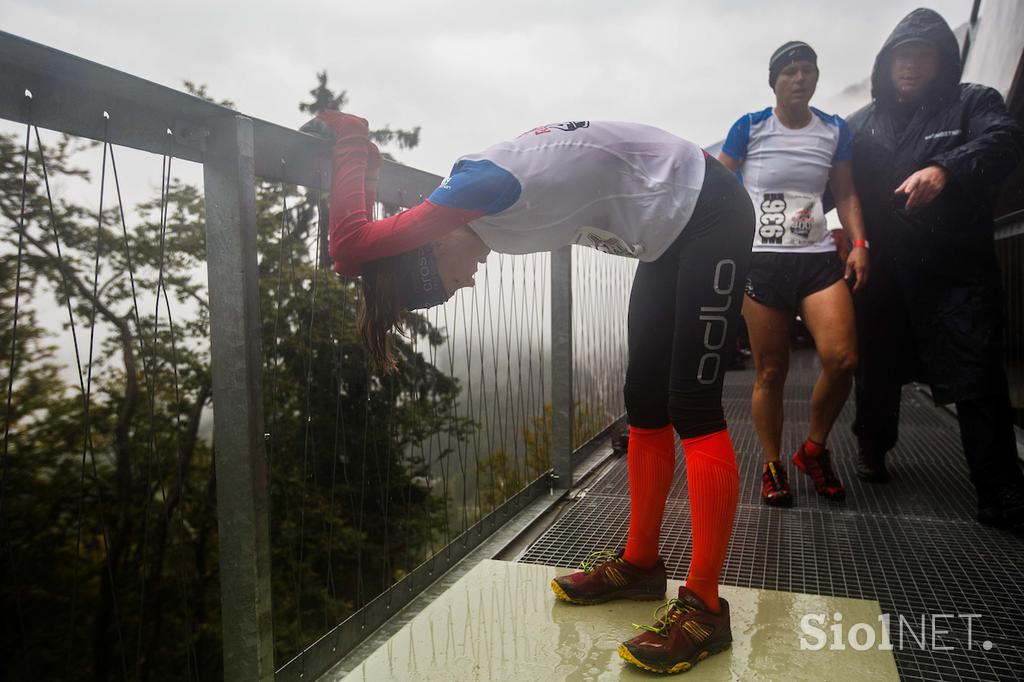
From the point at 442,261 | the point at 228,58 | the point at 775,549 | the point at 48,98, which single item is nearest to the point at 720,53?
the point at 775,549

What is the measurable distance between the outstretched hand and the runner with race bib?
0.30 m

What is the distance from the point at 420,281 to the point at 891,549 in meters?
1.61

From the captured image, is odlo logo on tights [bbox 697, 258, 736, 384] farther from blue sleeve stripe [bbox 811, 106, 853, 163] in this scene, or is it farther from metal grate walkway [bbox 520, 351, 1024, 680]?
blue sleeve stripe [bbox 811, 106, 853, 163]

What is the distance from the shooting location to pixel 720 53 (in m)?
7.15

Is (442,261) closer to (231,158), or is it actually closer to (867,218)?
(231,158)

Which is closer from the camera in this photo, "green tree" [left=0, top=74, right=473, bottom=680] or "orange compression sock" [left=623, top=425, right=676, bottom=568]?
"orange compression sock" [left=623, top=425, right=676, bottom=568]

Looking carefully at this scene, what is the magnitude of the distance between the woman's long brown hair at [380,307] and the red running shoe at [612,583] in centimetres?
75

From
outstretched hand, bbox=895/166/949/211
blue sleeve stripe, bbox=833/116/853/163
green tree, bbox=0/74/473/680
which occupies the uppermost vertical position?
blue sleeve stripe, bbox=833/116/853/163

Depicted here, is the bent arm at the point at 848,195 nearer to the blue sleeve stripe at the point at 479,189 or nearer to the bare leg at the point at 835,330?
the bare leg at the point at 835,330

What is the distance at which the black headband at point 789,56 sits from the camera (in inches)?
98.0

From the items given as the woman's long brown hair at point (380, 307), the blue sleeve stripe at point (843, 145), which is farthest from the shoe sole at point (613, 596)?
the blue sleeve stripe at point (843, 145)

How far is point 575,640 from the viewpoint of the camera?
1.62m

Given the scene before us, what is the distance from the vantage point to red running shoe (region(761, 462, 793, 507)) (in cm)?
253

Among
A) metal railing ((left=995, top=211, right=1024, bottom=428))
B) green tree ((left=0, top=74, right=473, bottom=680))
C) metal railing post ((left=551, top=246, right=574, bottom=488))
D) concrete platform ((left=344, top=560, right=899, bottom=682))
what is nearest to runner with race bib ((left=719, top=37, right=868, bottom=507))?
metal railing post ((left=551, top=246, right=574, bottom=488))
